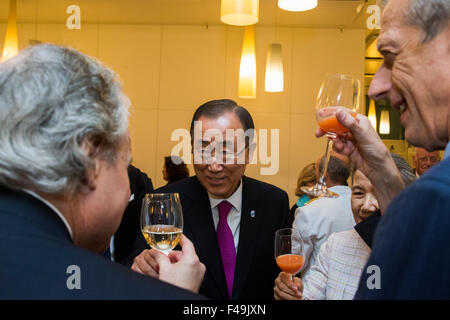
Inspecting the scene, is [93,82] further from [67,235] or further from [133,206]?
[133,206]

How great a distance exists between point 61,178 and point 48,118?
0.39 feet

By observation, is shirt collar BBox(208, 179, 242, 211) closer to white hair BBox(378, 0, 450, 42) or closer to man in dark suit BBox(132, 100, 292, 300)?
man in dark suit BBox(132, 100, 292, 300)

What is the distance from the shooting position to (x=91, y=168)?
0.90 metres

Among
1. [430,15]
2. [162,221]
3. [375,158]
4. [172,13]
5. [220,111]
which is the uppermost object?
[172,13]

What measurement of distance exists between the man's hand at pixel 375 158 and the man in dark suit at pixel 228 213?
810 mm

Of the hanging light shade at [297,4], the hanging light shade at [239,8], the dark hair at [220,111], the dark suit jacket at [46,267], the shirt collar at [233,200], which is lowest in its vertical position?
the shirt collar at [233,200]

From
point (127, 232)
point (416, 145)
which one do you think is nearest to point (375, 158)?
point (416, 145)

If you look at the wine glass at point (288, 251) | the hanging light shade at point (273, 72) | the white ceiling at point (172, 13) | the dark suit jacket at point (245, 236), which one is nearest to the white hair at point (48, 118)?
the wine glass at point (288, 251)

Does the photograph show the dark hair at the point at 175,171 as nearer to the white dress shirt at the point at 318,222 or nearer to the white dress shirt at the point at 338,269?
the white dress shirt at the point at 318,222

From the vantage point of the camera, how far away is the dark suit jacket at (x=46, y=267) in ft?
2.37

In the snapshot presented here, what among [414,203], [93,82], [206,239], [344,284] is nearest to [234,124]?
[206,239]

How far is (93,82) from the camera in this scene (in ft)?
2.96

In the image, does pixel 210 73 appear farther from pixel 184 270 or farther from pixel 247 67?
pixel 184 270

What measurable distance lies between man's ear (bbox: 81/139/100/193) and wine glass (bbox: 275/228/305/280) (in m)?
1.12
